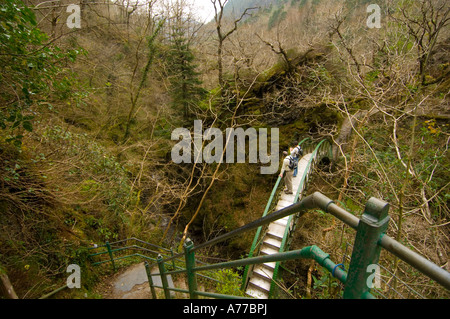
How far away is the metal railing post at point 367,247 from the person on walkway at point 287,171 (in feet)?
19.0

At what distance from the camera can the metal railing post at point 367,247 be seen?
68 cm

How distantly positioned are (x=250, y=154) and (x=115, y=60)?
Answer: 1036 centimetres

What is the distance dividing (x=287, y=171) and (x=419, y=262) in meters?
6.03

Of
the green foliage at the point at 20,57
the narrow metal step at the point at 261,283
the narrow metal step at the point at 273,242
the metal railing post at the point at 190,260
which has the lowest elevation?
the narrow metal step at the point at 261,283

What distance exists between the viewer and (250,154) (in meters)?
12.2

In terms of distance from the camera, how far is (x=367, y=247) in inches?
27.7

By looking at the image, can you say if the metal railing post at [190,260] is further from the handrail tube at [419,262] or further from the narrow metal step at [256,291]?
the narrow metal step at [256,291]

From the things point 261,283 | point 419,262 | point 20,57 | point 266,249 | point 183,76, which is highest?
point 183,76

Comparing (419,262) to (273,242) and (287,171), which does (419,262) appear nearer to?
(273,242)

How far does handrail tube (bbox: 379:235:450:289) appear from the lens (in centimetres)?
59

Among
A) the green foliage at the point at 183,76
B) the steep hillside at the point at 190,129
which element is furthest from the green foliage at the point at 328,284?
the green foliage at the point at 183,76

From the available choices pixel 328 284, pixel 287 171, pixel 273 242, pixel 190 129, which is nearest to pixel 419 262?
pixel 328 284
